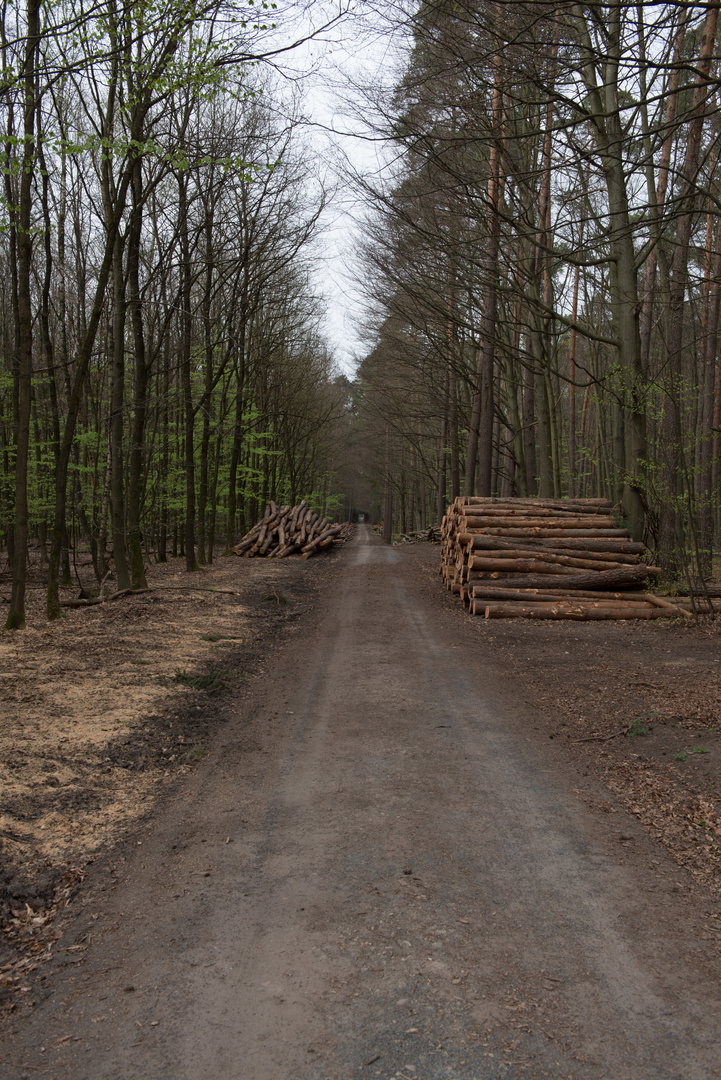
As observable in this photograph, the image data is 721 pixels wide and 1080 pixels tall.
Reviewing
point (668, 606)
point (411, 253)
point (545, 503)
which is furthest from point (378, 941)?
point (411, 253)

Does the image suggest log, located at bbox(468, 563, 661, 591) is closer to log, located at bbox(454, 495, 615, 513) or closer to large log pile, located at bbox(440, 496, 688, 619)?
large log pile, located at bbox(440, 496, 688, 619)

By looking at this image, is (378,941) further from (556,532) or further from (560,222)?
(556,532)

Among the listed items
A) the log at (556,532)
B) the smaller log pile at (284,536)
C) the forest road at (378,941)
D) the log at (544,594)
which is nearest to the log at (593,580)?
the log at (544,594)

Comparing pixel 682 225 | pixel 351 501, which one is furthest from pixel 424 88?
pixel 351 501

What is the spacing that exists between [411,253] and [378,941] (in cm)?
1686

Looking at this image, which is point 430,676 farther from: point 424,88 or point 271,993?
point 424,88

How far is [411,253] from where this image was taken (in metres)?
17.2

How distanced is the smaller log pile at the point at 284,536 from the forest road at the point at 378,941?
65.4ft

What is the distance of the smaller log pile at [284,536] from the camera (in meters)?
25.1

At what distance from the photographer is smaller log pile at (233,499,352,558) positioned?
2512cm

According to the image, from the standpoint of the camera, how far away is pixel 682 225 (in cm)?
→ 1287

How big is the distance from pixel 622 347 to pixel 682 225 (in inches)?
95.1

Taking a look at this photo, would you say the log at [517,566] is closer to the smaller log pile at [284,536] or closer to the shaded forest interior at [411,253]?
the shaded forest interior at [411,253]

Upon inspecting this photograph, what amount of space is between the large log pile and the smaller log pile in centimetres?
1138
